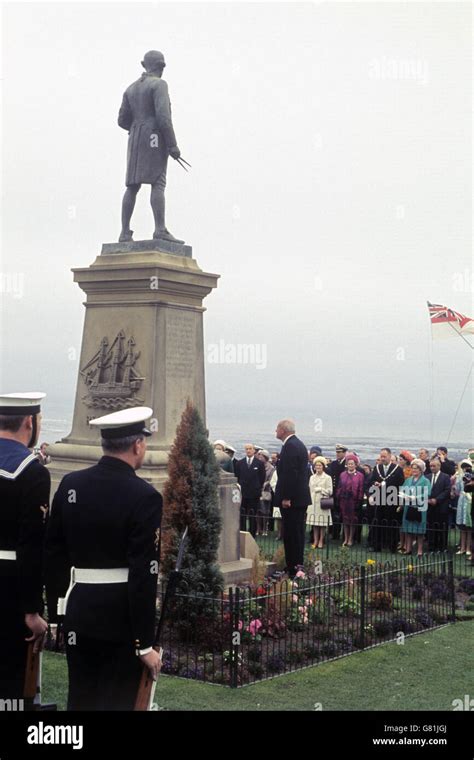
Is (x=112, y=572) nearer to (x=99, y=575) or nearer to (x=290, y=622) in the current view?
(x=99, y=575)

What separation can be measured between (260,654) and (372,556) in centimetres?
842

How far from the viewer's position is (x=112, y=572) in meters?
5.81

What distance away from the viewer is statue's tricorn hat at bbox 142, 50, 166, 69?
14.6 m

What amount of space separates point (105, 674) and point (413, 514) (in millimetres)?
12928

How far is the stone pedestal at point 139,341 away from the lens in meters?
13.7

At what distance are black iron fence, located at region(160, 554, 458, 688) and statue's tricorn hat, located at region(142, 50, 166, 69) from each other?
22.7ft

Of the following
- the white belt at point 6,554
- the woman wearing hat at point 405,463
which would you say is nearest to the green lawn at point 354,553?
the woman wearing hat at point 405,463

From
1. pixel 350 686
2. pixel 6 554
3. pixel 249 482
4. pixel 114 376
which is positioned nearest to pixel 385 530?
pixel 249 482

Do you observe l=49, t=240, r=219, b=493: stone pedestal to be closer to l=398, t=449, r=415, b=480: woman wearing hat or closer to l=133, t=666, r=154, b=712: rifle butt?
l=398, t=449, r=415, b=480: woman wearing hat

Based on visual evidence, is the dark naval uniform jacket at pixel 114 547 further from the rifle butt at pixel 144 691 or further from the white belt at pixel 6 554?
the white belt at pixel 6 554
